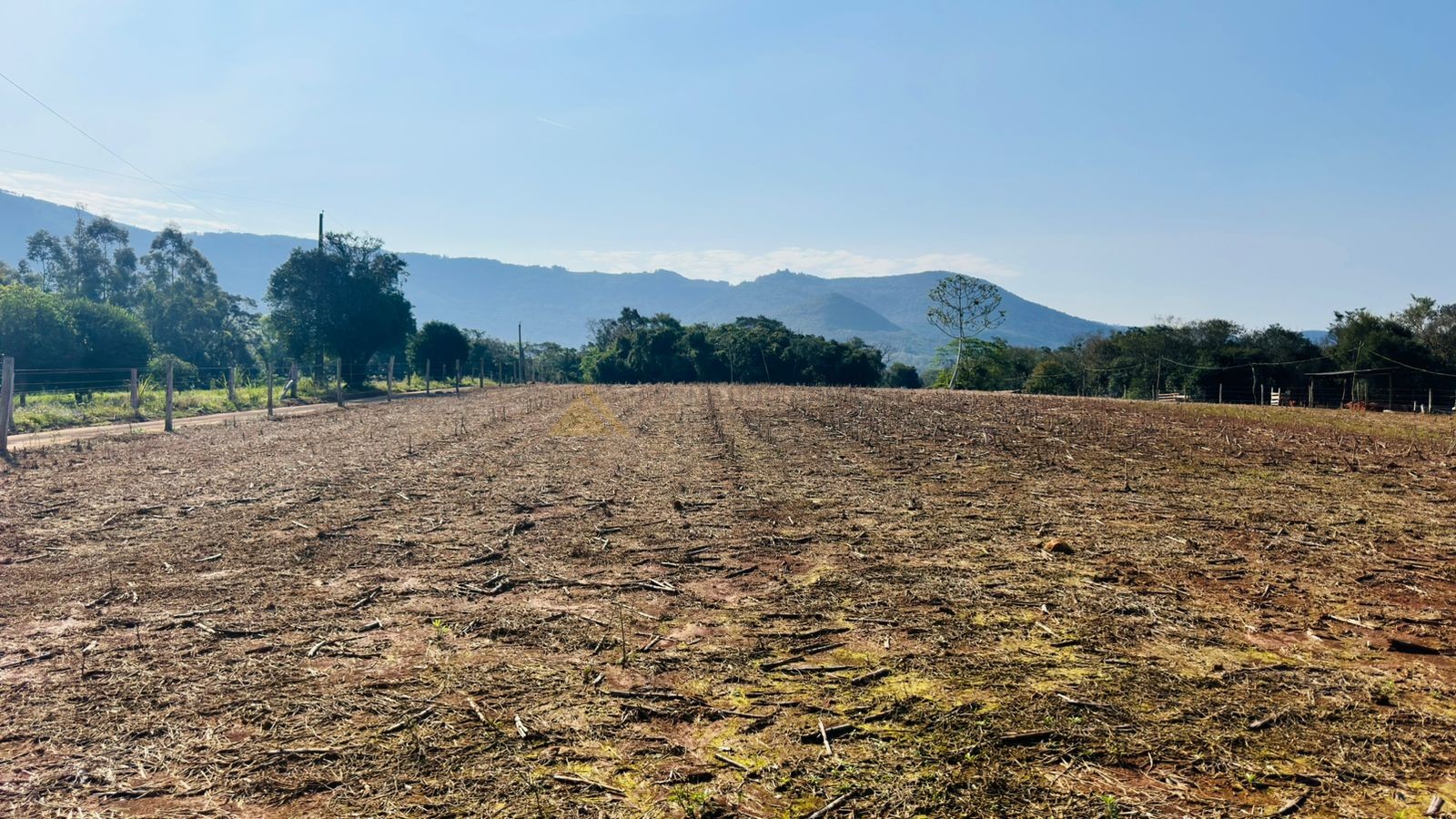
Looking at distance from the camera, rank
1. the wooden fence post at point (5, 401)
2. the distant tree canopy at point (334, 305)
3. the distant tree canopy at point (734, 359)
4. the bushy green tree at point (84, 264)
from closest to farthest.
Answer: the wooden fence post at point (5, 401) → the distant tree canopy at point (334, 305) → the distant tree canopy at point (734, 359) → the bushy green tree at point (84, 264)

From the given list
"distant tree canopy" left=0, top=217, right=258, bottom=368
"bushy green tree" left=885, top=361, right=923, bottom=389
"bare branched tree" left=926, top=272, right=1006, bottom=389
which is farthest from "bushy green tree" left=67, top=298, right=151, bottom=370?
"bushy green tree" left=885, top=361, right=923, bottom=389

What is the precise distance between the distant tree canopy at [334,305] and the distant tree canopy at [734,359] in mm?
31745

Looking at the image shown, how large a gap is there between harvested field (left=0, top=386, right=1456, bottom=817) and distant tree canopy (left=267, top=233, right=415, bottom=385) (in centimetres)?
4376

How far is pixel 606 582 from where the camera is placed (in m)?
6.49

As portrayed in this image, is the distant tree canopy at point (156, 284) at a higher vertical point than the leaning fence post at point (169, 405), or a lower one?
higher

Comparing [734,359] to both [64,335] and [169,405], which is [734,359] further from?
[169,405]

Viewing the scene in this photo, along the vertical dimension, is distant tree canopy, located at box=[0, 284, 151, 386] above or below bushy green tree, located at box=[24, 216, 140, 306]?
below

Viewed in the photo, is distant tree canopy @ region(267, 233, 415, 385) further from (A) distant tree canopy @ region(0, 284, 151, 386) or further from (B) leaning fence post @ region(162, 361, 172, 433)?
(B) leaning fence post @ region(162, 361, 172, 433)

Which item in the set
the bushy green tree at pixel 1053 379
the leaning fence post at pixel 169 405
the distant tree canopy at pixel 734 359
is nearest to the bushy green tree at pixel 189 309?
the distant tree canopy at pixel 734 359

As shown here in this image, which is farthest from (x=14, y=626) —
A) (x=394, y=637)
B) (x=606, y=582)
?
(x=606, y=582)

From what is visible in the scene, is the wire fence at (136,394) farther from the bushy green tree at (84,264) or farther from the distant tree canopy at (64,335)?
the bushy green tree at (84,264)

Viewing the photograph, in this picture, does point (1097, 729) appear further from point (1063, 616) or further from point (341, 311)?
point (341, 311)

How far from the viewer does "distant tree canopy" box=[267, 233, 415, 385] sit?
50625 millimetres

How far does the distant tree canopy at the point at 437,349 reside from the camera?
6662 cm
